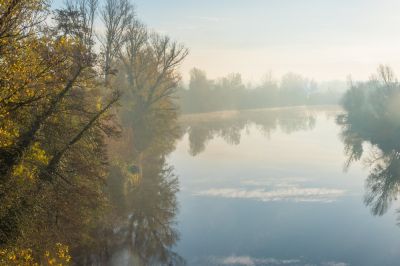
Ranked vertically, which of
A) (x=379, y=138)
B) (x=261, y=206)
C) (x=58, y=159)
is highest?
(x=58, y=159)

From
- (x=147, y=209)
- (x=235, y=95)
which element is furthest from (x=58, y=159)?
(x=235, y=95)

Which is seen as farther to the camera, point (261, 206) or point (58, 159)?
point (261, 206)

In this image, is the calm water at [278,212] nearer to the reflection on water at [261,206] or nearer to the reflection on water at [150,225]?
the reflection on water at [261,206]

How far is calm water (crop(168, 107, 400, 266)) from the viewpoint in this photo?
19.5 metres

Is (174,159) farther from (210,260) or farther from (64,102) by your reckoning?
(64,102)

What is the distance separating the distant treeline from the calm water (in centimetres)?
4410

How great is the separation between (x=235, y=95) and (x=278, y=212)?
113 meters

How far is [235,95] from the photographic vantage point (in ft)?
449

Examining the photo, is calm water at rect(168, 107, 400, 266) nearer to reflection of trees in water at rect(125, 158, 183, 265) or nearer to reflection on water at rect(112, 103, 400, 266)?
reflection on water at rect(112, 103, 400, 266)

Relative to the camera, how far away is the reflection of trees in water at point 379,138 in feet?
101

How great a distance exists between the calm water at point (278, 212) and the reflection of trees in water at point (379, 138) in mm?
1156

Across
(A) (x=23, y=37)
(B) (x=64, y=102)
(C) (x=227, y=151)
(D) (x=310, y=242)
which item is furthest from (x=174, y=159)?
(A) (x=23, y=37)

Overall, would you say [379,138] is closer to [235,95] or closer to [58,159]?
[58,159]

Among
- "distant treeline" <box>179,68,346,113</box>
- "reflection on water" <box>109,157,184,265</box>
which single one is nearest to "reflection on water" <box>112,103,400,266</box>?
"reflection on water" <box>109,157,184,265</box>
